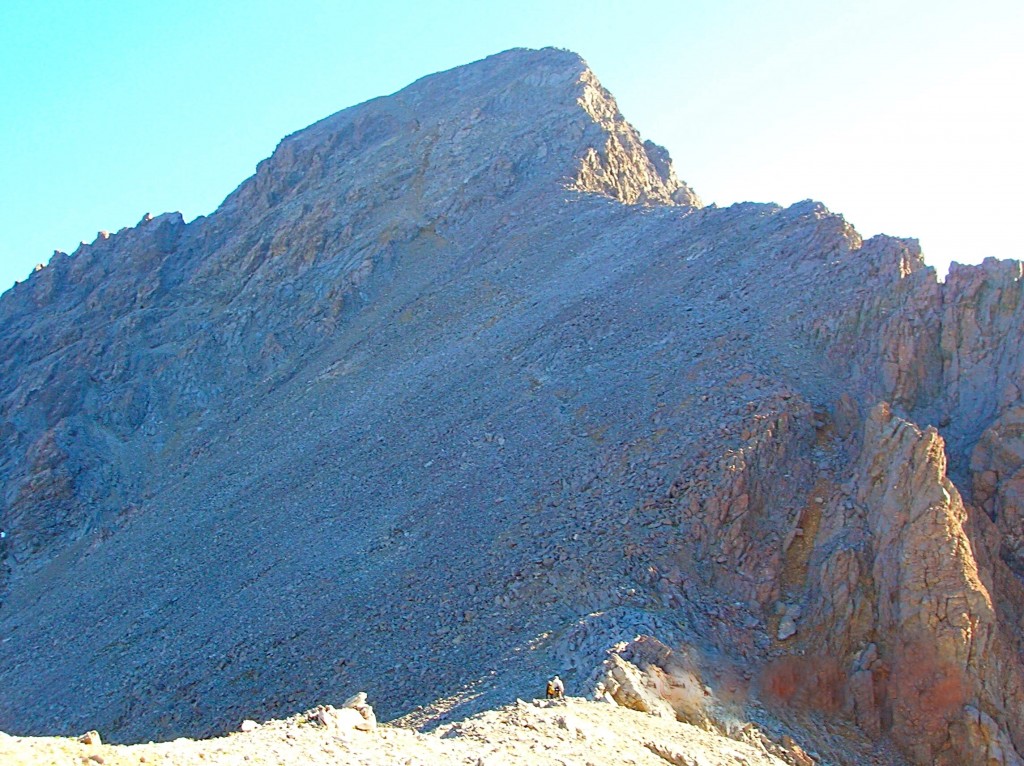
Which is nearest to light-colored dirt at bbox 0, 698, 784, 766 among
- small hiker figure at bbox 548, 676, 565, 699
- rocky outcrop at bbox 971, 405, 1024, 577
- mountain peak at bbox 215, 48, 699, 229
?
small hiker figure at bbox 548, 676, 565, 699

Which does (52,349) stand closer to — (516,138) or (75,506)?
(75,506)

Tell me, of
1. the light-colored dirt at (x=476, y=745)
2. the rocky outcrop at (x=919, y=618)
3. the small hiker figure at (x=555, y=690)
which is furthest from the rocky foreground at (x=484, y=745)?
the rocky outcrop at (x=919, y=618)

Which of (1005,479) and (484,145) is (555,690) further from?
(484,145)

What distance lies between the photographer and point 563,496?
26.6 meters

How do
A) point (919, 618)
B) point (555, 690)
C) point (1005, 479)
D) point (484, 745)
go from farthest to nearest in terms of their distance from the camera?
point (1005, 479)
point (919, 618)
point (555, 690)
point (484, 745)

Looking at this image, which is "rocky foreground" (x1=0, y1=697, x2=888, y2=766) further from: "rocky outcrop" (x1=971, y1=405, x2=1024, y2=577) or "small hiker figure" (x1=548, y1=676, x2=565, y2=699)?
"rocky outcrop" (x1=971, y1=405, x2=1024, y2=577)

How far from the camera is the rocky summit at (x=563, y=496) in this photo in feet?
66.5

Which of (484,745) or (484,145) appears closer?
(484,745)

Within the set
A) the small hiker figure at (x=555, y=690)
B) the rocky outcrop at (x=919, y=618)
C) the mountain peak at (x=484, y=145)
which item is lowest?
the rocky outcrop at (x=919, y=618)

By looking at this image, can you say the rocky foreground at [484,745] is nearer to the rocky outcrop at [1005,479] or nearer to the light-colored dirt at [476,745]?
the light-colored dirt at [476,745]

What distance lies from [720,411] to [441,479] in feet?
27.4

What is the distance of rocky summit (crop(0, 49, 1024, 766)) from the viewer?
20266mm

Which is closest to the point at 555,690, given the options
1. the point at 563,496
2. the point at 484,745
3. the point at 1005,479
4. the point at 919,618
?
the point at 484,745

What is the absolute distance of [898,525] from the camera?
2167 centimetres
